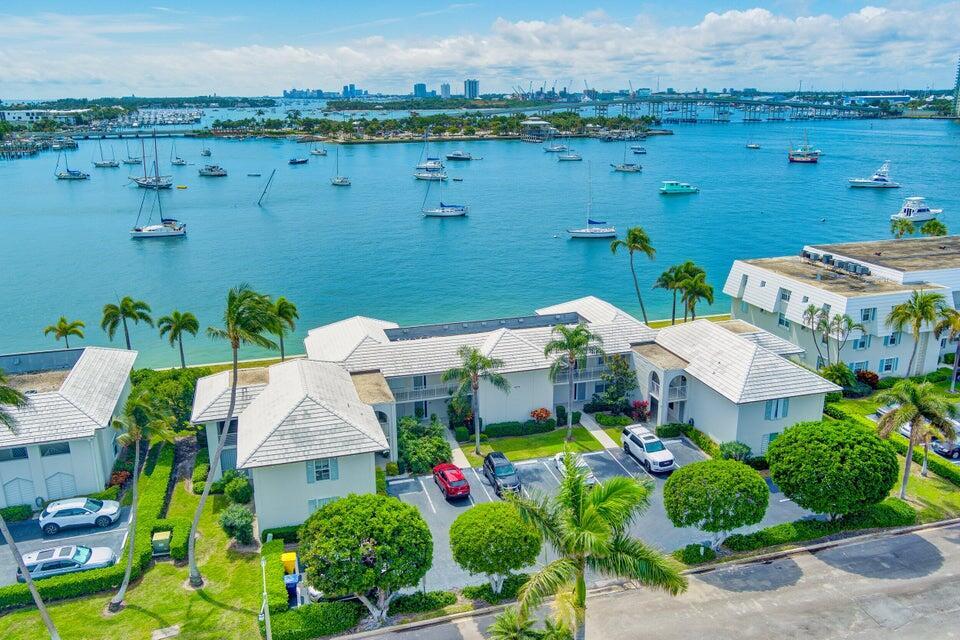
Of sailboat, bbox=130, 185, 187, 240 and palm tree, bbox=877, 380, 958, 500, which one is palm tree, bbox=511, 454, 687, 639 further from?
sailboat, bbox=130, 185, 187, 240

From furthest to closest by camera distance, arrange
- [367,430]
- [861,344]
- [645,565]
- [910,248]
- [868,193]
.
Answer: [868,193] → [910,248] → [861,344] → [367,430] → [645,565]

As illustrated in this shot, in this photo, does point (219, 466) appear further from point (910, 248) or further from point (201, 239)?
point (201, 239)

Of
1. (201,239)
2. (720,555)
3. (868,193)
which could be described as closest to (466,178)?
(201,239)

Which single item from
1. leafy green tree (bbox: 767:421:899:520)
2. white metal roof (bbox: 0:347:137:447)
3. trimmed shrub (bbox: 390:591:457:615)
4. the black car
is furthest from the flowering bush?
white metal roof (bbox: 0:347:137:447)

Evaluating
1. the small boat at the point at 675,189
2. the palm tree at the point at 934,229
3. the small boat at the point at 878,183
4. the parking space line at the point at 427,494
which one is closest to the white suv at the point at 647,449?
the parking space line at the point at 427,494

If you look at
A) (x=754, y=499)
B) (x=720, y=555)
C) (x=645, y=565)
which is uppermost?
(x=645, y=565)

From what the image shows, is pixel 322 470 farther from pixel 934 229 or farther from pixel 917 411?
pixel 934 229

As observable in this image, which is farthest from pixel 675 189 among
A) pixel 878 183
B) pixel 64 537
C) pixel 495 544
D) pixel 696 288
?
pixel 64 537

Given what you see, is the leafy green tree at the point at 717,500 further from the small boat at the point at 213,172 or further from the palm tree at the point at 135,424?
the small boat at the point at 213,172
